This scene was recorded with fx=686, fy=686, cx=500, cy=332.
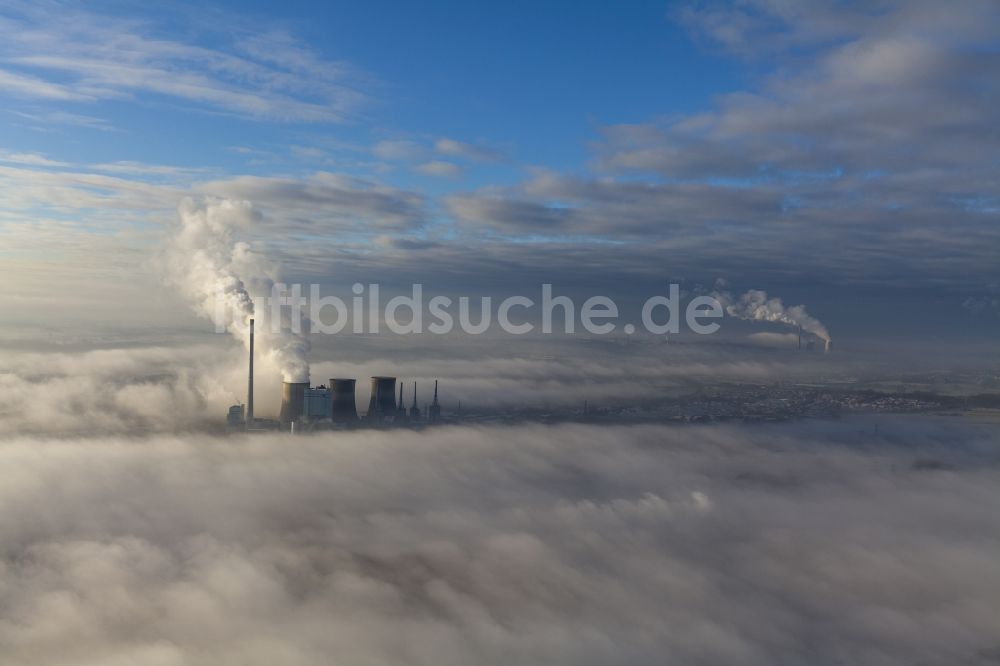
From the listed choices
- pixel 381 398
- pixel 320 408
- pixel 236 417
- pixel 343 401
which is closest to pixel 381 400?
pixel 381 398

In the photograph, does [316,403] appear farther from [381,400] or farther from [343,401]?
[381,400]

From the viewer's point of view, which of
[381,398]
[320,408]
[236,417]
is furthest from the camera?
[381,398]

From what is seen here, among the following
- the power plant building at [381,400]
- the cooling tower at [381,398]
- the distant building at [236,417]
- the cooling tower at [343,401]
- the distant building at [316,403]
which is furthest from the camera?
the distant building at [236,417]

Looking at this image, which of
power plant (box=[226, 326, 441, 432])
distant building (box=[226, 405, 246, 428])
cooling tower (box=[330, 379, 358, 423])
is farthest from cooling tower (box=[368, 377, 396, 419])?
distant building (box=[226, 405, 246, 428])

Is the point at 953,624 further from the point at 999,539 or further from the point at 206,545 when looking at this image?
the point at 206,545

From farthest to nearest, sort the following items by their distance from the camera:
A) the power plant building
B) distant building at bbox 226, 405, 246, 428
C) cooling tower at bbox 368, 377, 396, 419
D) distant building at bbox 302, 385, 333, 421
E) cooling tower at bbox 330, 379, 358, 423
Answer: distant building at bbox 226, 405, 246, 428
cooling tower at bbox 368, 377, 396, 419
the power plant building
cooling tower at bbox 330, 379, 358, 423
distant building at bbox 302, 385, 333, 421

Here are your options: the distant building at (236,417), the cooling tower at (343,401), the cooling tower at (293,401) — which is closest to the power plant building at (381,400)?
the cooling tower at (343,401)

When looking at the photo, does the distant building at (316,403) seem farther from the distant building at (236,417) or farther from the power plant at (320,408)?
the distant building at (236,417)

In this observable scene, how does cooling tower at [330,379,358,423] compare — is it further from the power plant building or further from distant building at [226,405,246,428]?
distant building at [226,405,246,428]
